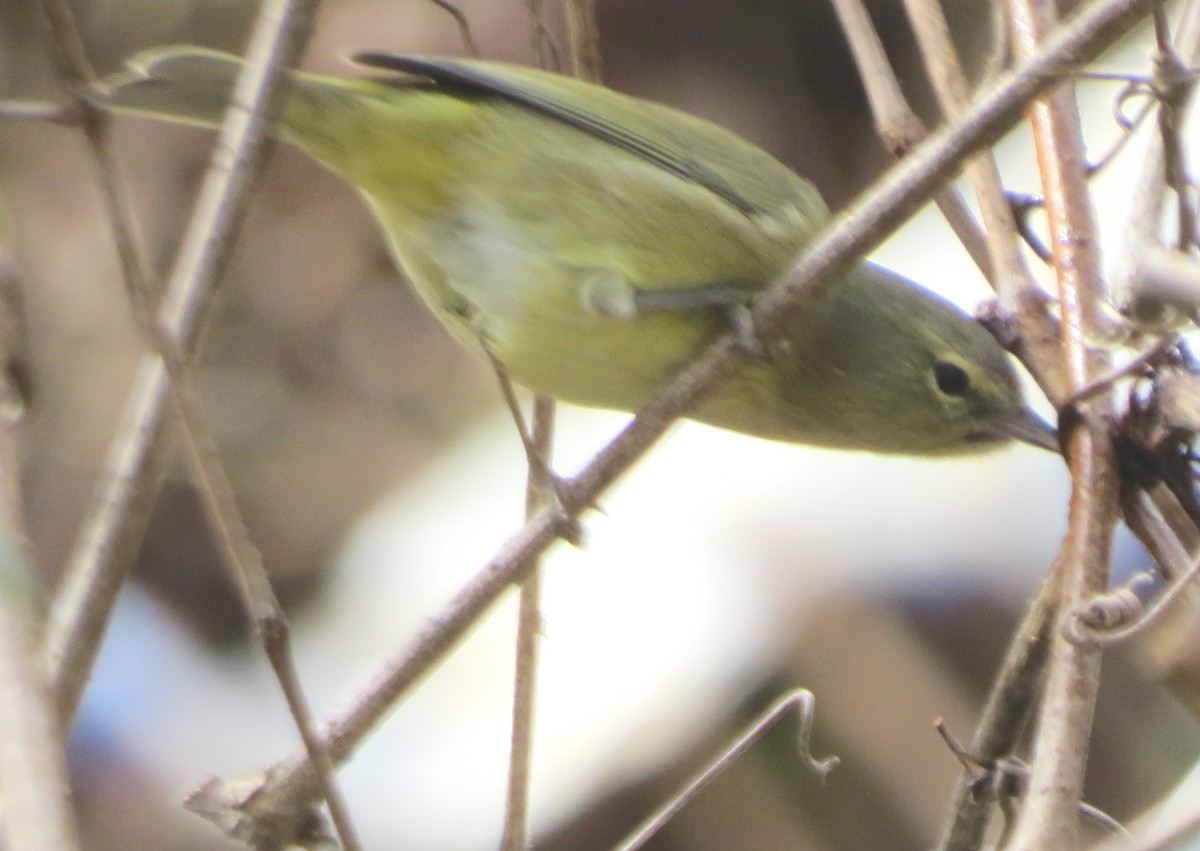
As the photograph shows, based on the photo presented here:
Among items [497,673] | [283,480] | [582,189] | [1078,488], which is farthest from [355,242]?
[1078,488]

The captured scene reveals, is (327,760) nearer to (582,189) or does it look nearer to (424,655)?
(424,655)

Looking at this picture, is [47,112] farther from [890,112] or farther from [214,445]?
[890,112]

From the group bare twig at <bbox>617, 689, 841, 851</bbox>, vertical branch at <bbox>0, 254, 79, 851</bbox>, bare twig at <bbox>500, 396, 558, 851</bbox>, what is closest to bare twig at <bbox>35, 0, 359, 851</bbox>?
vertical branch at <bbox>0, 254, 79, 851</bbox>

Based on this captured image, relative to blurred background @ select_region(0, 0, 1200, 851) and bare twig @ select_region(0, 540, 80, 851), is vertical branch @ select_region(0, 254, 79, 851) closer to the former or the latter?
bare twig @ select_region(0, 540, 80, 851)

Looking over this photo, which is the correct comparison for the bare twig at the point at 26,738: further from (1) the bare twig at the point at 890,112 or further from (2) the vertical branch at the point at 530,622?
(1) the bare twig at the point at 890,112

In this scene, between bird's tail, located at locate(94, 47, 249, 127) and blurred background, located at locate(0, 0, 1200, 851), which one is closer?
bird's tail, located at locate(94, 47, 249, 127)

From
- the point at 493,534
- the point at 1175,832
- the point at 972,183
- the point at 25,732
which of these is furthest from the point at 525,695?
the point at 493,534
